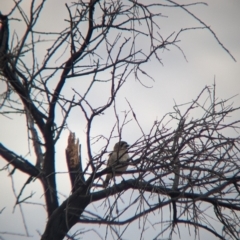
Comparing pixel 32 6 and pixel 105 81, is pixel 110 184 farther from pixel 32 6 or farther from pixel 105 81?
pixel 32 6

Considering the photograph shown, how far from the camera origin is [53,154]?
450cm

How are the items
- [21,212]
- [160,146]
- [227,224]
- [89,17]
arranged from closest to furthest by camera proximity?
[160,146]
[21,212]
[227,224]
[89,17]

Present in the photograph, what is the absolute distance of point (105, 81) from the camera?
13.0 ft

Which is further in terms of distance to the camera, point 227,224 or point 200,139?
point 227,224

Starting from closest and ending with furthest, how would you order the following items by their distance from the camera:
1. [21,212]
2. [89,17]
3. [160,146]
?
[160,146] < [21,212] < [89,17]

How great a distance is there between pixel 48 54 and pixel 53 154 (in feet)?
2.78

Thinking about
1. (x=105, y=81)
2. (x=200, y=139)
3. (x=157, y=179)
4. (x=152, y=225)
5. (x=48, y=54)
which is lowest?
(x=152, y=225)

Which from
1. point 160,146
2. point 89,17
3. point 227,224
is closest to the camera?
point 160,146

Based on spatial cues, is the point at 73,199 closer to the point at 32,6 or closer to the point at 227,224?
the point at 227,224

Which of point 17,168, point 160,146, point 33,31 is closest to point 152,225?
point 160,146

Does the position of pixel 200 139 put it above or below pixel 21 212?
above

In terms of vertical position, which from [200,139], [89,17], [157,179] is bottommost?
[157,179]

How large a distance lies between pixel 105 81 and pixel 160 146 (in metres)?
0.74

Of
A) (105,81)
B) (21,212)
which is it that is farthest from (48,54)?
(21,212)
